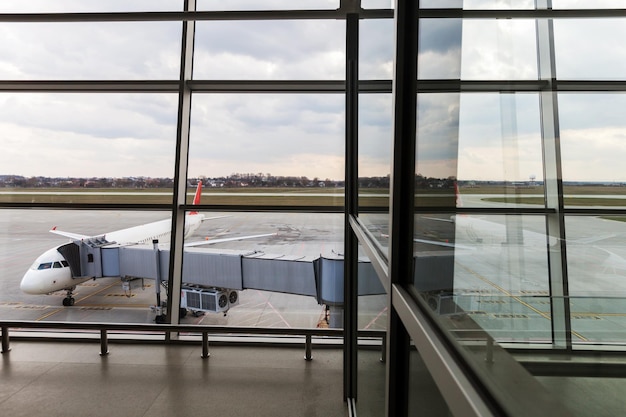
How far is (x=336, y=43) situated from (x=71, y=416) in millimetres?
4946

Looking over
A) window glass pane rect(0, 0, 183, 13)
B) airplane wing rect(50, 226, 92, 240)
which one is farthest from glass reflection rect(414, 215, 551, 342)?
airplane wing rect(50, 226, 92, 240)

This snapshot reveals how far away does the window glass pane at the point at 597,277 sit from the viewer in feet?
2.20

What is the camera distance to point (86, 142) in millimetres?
5246

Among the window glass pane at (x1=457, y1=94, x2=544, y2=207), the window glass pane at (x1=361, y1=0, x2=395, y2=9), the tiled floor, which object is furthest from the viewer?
the tiled floor

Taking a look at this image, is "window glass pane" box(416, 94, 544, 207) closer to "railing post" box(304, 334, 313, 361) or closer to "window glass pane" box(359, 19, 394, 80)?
"window glass pane" box(359, 19, 394, 80)

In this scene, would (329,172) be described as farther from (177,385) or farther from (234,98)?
(177,385)

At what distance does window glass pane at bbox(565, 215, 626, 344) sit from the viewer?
670mm

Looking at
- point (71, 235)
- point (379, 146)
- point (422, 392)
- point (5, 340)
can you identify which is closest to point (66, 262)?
point (71, 235)

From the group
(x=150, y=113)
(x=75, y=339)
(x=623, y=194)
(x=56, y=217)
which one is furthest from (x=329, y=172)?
(x=623, y=194)

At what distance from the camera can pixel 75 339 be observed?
518 cm

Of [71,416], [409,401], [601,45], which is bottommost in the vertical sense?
[71,416]

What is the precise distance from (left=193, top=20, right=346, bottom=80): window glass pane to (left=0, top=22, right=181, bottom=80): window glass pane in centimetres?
41

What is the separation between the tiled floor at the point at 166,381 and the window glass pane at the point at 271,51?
3.51m

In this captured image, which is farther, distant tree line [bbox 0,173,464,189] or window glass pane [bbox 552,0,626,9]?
distant tree line [bbox 0,173,464,189]
